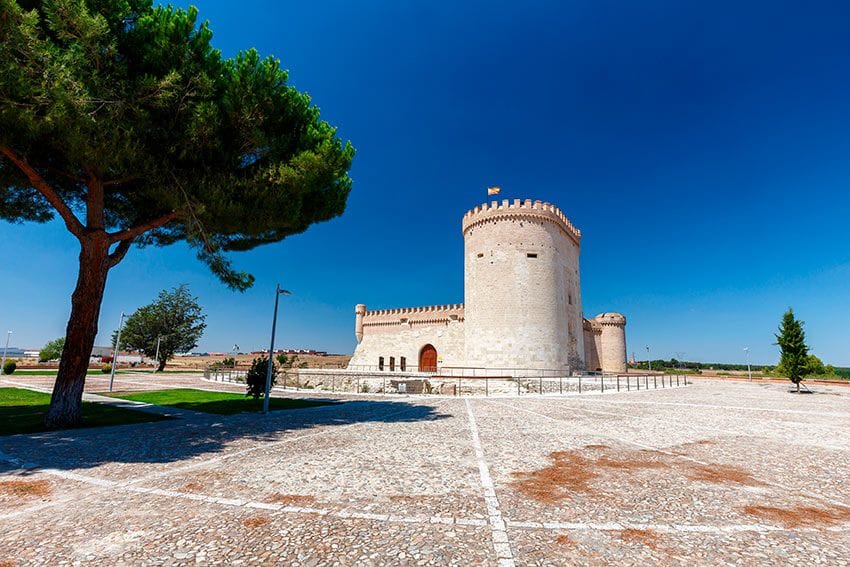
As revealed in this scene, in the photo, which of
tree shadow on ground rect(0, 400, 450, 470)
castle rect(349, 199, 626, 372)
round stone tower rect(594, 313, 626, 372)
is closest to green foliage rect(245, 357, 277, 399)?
tree shadow on ground rect(0, 400, 450, 470)

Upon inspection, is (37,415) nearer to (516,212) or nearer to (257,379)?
(257,379)

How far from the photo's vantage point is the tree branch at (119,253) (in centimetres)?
1151

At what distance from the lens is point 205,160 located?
11.1m

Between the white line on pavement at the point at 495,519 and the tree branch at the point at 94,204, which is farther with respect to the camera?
the tree branch at the point at 94,204

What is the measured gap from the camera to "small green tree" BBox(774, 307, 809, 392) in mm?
26469

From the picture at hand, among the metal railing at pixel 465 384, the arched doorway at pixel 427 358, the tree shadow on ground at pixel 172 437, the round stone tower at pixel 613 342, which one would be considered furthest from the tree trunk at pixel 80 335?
the round stone tower at pixel 613 342

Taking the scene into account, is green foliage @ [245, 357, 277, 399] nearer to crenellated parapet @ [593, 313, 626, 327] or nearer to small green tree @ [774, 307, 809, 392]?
small green tree @ [774, 307, 809, 392]

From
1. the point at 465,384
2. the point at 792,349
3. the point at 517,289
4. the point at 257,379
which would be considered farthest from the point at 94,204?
the point at 792,349

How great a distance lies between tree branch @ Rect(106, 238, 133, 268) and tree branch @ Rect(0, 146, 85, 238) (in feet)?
3.06

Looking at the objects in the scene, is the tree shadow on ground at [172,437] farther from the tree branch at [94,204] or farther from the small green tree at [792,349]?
the small green tree at [792,349]

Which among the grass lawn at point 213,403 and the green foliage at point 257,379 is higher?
the green foliage at point 257,379

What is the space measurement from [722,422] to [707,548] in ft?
36.0

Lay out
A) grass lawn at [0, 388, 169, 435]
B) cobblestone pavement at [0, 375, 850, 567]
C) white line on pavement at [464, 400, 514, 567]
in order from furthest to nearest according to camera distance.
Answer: grass lawn at [0, 388, 169, 435] → cobblestone pavement at [0, 375, 850, 567] → white line on pavement at [464, 400, 514, 567]

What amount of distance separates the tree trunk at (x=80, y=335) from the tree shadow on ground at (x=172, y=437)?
855 millimetres
